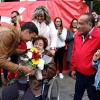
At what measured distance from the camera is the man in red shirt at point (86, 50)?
2.64 meters

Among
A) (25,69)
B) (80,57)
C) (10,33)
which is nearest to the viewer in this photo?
(10,33)

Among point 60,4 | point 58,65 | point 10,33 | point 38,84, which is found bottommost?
point 58,65

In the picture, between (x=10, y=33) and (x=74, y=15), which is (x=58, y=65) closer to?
(x=74, y=15)

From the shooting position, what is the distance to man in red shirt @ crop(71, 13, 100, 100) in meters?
2.64

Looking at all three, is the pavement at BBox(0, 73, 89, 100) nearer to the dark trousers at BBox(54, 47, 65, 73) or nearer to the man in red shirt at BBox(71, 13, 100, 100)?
the dark trousers at BBox(54, 47, 65, 73)

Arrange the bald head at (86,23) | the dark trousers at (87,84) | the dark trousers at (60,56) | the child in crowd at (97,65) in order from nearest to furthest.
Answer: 1. the child in crowd at (97,65)
2. the bald head at (86,23)
3. the dark trousers at (87,84)
4. the dark trousers at (60,56)

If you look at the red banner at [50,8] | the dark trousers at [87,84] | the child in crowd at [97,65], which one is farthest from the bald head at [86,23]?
the red banner at [50,8]

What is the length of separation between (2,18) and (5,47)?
3.42 metres

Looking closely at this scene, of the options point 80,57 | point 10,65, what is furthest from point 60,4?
point 10,65

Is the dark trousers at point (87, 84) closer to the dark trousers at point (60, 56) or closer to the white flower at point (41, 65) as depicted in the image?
the white flower at point (41, 65)

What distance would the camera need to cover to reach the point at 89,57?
2.68 m

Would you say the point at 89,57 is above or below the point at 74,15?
below

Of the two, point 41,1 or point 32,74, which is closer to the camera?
point 32,74

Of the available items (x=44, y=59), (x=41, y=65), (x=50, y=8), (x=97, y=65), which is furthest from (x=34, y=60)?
(x=50, y=8)
